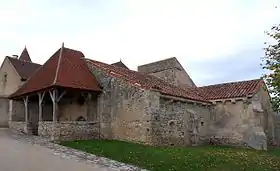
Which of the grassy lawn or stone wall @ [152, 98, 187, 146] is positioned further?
stone wall @ [152, 98, 187, 146]

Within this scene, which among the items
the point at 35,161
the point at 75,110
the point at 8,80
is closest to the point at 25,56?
the point at 8,80

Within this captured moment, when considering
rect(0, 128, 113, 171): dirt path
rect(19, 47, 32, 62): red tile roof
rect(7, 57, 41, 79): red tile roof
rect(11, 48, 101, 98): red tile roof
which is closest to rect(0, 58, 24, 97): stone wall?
rect(7, 57, 41, 79): red tile roof

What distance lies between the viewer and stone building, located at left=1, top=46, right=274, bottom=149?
1584 cm

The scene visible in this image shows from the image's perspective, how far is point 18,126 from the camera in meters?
19.6

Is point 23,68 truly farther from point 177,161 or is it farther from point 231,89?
point 177,161

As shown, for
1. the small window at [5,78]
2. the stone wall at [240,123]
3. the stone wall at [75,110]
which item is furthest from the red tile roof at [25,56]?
the stone wall at [240,123]

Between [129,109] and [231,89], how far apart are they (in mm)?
8963

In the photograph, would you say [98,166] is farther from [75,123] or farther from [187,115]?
[187,115]

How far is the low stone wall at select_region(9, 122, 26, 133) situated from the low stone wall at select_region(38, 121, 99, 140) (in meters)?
3.32

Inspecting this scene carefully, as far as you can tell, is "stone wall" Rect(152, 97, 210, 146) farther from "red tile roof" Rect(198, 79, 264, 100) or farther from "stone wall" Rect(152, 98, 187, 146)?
"red tile roof" Rect(198, 79, 264, 100)

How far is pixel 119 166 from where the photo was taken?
9852mm

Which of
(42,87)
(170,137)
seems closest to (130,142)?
(170,137)

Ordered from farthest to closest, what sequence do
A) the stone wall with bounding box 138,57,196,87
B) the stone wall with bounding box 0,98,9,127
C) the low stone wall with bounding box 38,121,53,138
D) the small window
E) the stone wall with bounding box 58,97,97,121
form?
the stone wall with bounding box 138,57,196,87, the small window, the stone wall with bounding box 0,98,9,127, the stone wall with bounding box 58,97,97,121, the low stone wall with bounding box 38,121,53,138

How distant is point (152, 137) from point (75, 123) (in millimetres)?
4380
